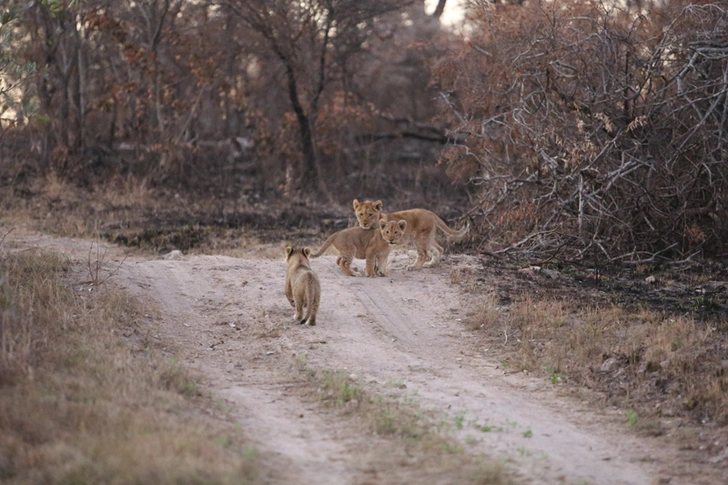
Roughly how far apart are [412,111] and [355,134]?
2.88 metres

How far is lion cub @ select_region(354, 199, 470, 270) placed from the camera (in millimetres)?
12172

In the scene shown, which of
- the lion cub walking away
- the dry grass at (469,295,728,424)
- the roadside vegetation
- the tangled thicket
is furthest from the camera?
the tangled thicket

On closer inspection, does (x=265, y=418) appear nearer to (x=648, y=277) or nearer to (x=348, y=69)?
(x=648, y=277)

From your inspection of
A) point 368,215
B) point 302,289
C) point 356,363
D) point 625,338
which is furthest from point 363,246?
point 625,338

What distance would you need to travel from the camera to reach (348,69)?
24.7 meters

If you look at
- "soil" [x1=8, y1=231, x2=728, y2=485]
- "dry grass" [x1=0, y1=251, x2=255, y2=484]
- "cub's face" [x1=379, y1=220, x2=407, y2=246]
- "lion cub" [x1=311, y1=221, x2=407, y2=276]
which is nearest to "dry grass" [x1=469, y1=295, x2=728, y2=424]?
"soil" [x1=8, y1=231, x2=728, y2=485]

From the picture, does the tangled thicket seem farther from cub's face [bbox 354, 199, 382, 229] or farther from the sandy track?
cub's face [bbox 354, 199, 382, 229]

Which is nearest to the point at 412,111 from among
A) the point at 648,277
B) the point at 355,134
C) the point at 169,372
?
the point at 355,134

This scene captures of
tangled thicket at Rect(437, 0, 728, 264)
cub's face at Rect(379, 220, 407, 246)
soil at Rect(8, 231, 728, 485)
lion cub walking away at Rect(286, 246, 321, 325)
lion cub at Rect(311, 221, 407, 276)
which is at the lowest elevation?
soil at Rect(8, 231, 728, 485)

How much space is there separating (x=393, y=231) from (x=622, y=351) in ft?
12.0

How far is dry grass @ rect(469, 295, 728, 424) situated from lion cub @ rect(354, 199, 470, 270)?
72.8 inches

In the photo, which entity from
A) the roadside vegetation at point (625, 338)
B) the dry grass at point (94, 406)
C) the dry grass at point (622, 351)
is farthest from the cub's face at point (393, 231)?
the dry grass at point (94, 406)

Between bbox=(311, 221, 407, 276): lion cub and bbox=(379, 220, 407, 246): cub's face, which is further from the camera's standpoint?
bbox=(311, 221, 407, 276): lion cub

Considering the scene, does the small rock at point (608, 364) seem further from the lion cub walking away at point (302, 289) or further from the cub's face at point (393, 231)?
the cub's face at point (393, 231)
